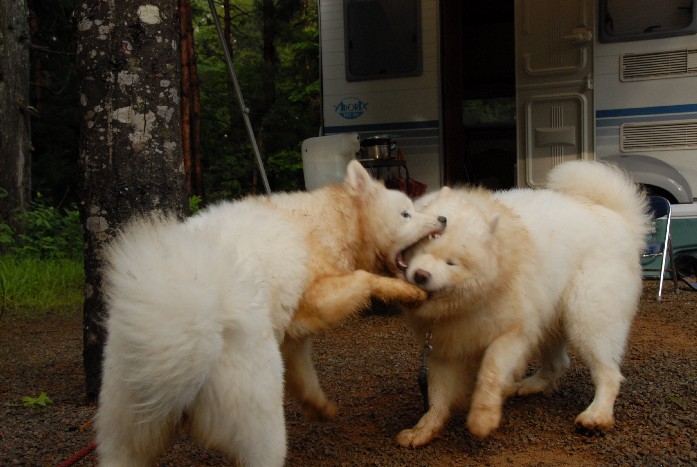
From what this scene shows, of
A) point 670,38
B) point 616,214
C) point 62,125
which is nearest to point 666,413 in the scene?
point 616,214

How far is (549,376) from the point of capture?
4.64 metres

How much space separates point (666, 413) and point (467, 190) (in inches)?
69.3

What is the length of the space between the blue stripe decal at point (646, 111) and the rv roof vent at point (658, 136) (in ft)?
0.47

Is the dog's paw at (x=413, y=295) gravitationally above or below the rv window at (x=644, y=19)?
below

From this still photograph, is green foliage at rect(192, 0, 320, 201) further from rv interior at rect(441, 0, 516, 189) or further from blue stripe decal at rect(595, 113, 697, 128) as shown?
blue stripe decal at rect(595, 113, 697, 128)

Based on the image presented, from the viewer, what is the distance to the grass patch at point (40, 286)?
8.47 m

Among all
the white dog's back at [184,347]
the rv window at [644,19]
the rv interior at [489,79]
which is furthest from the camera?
the rv interior at [489,79]

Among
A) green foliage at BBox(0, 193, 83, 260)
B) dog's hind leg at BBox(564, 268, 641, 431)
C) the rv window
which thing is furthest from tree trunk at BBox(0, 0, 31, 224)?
dog's hind leg at BBox(564, 268, 641, 431)

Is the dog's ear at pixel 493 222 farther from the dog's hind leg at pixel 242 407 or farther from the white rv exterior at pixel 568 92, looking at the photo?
the white rv exterior at pixel 568 92

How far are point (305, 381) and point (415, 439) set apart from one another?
2.28ft

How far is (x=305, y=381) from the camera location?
370cm

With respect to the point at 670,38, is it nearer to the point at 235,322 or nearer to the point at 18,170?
the point at 235,322

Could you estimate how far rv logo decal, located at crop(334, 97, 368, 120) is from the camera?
1010 cm

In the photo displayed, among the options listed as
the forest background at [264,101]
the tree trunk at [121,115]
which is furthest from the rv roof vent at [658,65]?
the forest background at [264,101]
